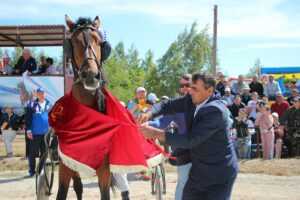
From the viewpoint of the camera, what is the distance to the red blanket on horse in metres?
5.73

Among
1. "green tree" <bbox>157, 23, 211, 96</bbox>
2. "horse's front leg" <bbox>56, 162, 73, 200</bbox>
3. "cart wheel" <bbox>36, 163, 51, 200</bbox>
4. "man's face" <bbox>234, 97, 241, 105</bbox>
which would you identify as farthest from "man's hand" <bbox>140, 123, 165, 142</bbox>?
"green tree" <bbox>157, 23, 211, 96</bbox>

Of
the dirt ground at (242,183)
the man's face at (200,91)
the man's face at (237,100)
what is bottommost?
the dirt ground at (242,183)

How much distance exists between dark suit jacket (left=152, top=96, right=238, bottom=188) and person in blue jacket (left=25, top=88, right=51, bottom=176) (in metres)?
8.11

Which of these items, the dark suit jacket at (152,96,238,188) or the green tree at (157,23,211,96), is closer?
the dark suit jacket at (152,96,238,188)

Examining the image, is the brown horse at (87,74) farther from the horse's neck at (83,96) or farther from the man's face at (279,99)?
the man's face at (279,99)

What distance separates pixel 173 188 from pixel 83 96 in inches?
202

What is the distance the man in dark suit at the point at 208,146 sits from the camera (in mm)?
4699

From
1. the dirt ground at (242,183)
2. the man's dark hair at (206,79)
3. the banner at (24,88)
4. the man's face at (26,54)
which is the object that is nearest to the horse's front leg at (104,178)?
the man's dark hair at (206,79)

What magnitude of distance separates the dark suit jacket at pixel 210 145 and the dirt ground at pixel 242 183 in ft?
13.7

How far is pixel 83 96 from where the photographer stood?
233 inches

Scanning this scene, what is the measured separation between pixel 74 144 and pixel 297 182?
709 centimetres

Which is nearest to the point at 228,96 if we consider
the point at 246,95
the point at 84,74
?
the point at 246,95

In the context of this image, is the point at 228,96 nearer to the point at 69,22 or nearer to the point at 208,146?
the point at 69,22

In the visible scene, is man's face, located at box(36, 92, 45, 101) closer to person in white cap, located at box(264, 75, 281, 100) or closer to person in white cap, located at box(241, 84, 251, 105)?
person in white cap, located at box(241, 84, 251, 105)
